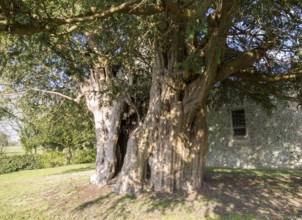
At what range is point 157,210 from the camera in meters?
5.81

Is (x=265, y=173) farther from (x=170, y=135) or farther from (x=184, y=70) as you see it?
(x=184, y=70)

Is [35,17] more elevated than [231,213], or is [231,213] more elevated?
[35,17]

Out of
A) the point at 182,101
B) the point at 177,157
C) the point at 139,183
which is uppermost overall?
the point at 182,101

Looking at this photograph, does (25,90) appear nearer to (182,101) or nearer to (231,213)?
(182,101)

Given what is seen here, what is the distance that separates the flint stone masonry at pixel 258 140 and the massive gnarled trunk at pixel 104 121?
7.75m

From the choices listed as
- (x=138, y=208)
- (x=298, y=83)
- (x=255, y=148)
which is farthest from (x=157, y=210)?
(x=255, y=148)

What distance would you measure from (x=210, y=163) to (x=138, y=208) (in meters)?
10.5

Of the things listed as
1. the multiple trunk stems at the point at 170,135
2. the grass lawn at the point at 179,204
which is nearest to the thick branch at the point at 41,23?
the multiple trunk stems at the point at 170,135

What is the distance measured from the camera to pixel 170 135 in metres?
6.96

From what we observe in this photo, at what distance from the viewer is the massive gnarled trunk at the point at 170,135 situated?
6.93 metres

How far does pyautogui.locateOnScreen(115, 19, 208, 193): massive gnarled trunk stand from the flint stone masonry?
7.20 meters

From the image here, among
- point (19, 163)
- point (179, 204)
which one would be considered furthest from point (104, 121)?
point (19, 163)

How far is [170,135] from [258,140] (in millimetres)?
8821

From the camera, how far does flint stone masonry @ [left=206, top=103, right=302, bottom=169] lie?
13031 millimetres
